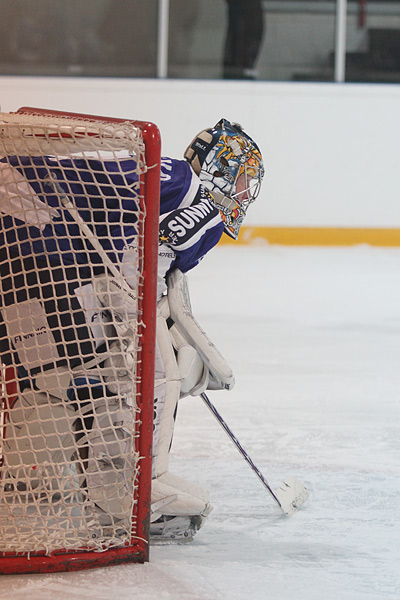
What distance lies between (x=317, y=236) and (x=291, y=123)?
28.6 inches

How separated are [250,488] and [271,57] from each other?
4207mm

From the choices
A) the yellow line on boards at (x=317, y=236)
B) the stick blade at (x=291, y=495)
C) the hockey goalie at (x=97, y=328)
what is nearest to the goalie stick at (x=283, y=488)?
the stick blade at (x=291, y=495)

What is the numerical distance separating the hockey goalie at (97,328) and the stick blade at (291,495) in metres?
0.19

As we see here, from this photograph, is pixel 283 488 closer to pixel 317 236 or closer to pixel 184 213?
pixel 184 213

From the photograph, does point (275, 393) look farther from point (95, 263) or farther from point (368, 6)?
point (368, 6)

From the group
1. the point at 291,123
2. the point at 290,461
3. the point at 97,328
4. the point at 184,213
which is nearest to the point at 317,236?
the point at 291,123

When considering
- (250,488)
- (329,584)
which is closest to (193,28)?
(250,488)

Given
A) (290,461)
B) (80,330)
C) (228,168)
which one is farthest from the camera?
(290,461)

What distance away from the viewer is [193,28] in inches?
213

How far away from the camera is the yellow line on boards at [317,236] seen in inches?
212

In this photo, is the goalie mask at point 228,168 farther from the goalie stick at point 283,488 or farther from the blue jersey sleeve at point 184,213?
the goalie stick at point 283,488

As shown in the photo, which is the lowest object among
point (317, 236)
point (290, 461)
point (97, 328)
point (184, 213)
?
point (317, 236)

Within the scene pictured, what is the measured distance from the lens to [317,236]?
541 cm

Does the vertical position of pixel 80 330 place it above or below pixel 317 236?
above
